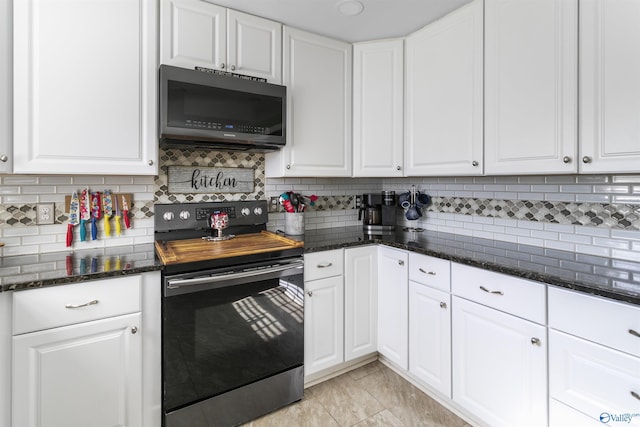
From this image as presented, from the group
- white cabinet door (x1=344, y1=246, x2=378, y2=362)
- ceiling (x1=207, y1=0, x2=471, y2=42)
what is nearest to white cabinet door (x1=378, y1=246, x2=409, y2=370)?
white cabinet door (x1=344, y1=246, x2=378, y2=362)

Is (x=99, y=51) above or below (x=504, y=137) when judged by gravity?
above

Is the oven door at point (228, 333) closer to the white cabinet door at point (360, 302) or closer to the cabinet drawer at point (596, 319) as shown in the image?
A: the white cabinet door at point (360, 302)

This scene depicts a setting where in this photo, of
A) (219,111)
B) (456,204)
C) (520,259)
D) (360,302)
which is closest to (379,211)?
(456,204)

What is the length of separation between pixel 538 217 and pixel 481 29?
114 cm

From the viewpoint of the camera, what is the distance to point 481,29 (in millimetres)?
1814

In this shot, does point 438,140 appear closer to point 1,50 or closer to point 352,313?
point 352,313

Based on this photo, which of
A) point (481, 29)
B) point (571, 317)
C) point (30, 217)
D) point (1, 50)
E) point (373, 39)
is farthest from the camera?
point (373, 39)

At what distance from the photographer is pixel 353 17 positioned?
2.03 metres

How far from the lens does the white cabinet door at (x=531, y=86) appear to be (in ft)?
4.81

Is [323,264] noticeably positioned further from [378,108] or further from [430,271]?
[378,108]

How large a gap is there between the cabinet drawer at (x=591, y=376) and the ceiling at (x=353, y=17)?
1872 millimetres

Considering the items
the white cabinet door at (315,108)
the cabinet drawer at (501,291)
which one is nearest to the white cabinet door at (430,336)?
the cabinet drawer at (501,291)

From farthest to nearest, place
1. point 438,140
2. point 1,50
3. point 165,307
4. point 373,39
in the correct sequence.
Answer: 1. point 373,39
2. point 438,140
3. point 165,307
4. point 1,50

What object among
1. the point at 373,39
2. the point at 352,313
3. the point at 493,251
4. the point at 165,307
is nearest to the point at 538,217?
the point at 493,251
